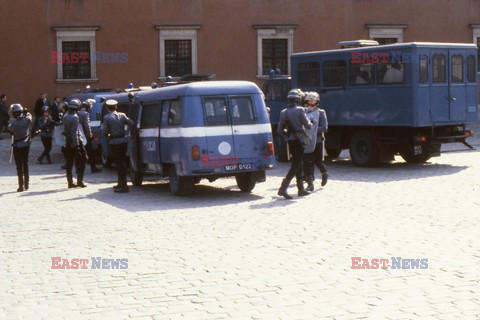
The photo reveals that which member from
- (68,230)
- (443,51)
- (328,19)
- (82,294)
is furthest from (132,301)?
(328,19)

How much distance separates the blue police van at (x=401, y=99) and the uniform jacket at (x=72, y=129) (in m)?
7.14

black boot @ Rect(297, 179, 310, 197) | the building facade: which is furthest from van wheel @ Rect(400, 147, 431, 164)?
the building facade

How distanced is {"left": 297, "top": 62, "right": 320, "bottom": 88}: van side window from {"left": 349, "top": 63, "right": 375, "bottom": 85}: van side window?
4.92 feet

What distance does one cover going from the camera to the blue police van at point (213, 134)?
586 inches

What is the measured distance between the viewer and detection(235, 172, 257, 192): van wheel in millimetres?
15714

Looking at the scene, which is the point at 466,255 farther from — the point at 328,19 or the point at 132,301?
the point at 328,19

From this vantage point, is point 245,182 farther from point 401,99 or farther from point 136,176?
point 401,99

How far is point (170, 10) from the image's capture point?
34.0m

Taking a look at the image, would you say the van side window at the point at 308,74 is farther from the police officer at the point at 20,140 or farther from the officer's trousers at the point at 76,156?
the police officer at the point at 20,140

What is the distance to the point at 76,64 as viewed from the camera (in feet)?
111

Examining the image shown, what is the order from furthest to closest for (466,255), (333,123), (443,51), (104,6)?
(104,6)
(333,123)
(443,51)
(466,255)

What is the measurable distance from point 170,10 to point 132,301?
2786 centimetres

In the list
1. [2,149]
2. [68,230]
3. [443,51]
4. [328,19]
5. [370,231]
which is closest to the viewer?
[370,231]

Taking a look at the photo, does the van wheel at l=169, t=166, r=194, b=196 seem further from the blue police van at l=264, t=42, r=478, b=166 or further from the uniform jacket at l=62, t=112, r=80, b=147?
the blue police van at l=264, t=42, r=478, b=166
